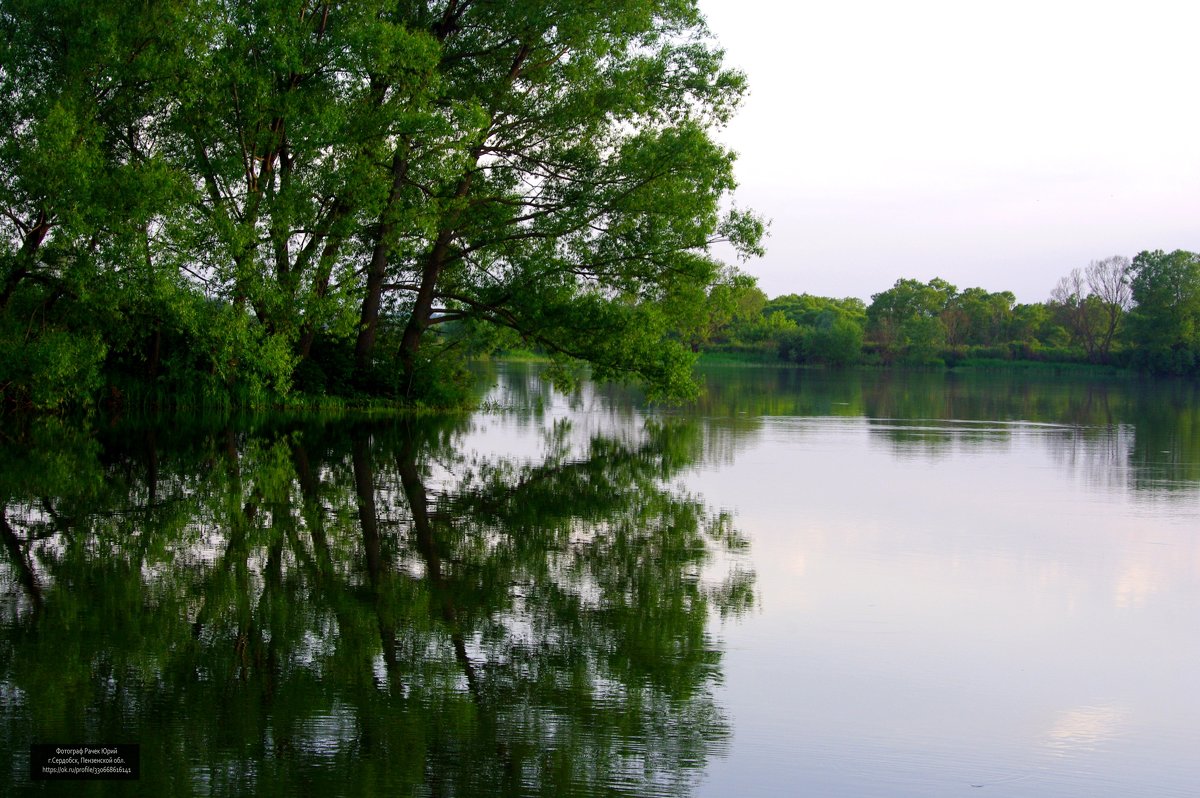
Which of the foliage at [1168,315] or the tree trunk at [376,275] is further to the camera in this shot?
the foliage at [1168,315]

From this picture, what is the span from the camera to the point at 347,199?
22.2m

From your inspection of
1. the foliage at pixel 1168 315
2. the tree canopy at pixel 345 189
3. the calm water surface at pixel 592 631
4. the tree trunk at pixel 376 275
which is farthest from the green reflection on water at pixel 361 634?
the foliage at pixel 1168 315

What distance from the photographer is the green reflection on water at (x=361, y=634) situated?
4672mm

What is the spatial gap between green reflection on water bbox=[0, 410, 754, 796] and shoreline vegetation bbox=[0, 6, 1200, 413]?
8.31 m

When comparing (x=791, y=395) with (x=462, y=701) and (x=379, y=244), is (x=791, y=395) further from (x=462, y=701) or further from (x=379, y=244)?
(x=462, y=701)

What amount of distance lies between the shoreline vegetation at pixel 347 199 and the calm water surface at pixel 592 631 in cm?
647

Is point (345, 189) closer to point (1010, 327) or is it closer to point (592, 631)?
point (592, 631)

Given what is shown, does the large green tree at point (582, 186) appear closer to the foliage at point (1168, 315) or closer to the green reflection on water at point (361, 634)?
the green reflection on water at point (361, 634)

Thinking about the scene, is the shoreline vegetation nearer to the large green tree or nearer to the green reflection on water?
the large green tree

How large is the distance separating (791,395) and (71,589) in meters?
34.9

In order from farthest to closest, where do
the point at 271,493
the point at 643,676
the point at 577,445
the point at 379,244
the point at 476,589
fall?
the point at 379,244 < the point at 577,445 < the point at 271,493 < the point at 476,589 < the point at 643,676

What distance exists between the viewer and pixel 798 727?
5230mm

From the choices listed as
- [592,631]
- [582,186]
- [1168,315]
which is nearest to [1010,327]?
[1168,315]

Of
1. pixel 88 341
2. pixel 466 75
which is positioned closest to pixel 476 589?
pixel 88 341
